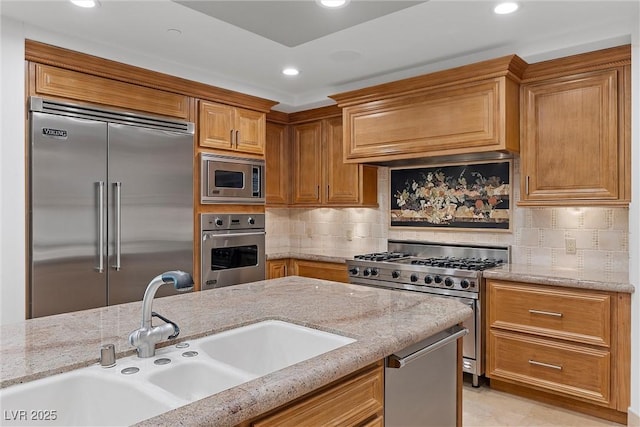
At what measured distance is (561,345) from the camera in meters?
3.01

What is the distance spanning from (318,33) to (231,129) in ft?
5.82

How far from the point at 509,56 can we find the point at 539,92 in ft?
1.40

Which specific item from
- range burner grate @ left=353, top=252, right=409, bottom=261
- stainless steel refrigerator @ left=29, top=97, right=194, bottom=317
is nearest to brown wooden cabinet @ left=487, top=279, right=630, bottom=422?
range burner grate @ left=353, top=252, right=409, bottom=261

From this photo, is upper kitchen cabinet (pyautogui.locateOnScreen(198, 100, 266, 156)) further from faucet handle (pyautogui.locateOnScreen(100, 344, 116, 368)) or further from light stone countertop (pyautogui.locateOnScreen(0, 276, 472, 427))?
faucet handle (pyautogui.locateOnScreen(100, 344, 116, 368))

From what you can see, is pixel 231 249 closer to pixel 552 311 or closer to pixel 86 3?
pixel 86 3

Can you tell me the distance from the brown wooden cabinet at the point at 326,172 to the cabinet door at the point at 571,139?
1.59 meters

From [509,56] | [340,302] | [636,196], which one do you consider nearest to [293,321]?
[340,302]

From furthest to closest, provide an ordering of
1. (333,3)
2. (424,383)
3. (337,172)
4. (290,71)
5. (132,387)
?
(337,172), (290,71), (333,3), (424,383), (132,387)

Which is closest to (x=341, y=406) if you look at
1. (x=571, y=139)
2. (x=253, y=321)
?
(x=253, y=321)

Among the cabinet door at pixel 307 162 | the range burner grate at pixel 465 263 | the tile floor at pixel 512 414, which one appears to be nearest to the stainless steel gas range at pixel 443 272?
the range burner grate at pixel 465 263

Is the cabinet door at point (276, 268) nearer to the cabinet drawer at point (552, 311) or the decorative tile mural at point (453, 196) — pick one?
the decorative tile mural at point (453, 196)

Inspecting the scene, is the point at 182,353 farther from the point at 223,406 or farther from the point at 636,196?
the point at 636,196

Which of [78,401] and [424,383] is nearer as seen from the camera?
[78,401]

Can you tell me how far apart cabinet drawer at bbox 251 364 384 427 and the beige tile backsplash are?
262 cm
